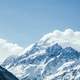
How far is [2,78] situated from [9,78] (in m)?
11.7

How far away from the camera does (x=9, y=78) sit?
194 meters

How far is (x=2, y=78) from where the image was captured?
598 ft
